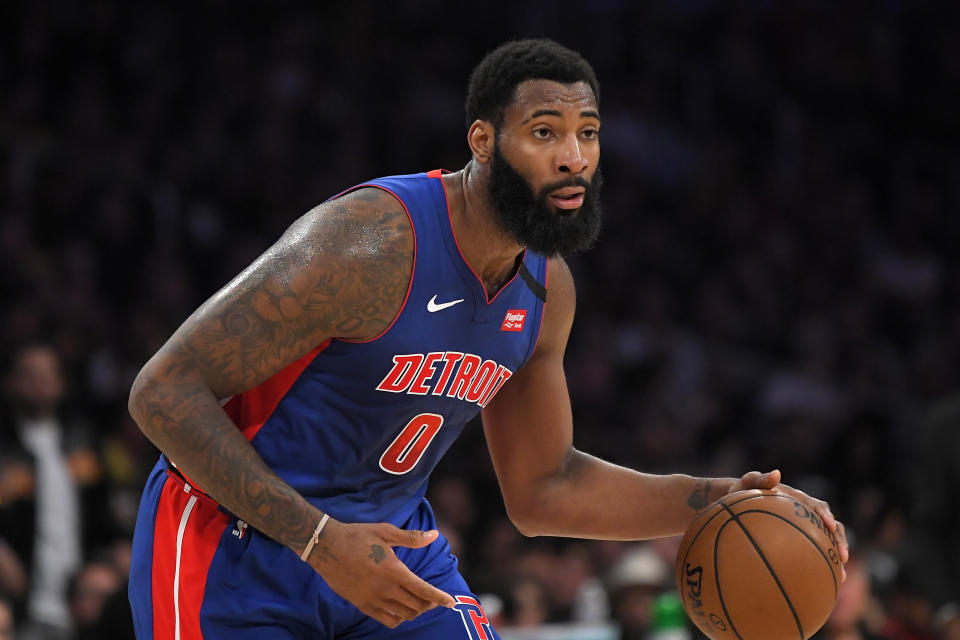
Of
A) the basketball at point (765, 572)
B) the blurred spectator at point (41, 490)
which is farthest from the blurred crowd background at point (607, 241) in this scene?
the basketball at point (765, 572)

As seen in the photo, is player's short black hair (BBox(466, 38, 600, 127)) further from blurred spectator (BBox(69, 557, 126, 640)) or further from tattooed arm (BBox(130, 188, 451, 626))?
blurred spectator (BBox(69, 557, 126, 640))

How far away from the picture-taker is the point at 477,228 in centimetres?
327

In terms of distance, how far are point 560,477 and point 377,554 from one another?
1011 mm

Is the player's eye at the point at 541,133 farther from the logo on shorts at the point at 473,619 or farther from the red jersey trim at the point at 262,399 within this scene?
the logo on shorts at the point at 473,619

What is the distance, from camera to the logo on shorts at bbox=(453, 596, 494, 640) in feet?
10.3

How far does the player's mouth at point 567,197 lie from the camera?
Answer: 3.20m

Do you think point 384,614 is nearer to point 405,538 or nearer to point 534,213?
point 405,538

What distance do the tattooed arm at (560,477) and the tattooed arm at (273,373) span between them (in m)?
0.73

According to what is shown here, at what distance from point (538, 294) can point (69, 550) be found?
12.9ft

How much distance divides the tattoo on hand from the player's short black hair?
1.06 m

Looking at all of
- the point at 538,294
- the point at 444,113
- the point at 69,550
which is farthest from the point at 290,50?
the point at 538,294

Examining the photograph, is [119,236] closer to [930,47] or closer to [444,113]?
[444,113]

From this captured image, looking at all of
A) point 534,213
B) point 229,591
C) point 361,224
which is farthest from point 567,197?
point 229,591

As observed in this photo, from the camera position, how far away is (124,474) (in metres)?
7.09
